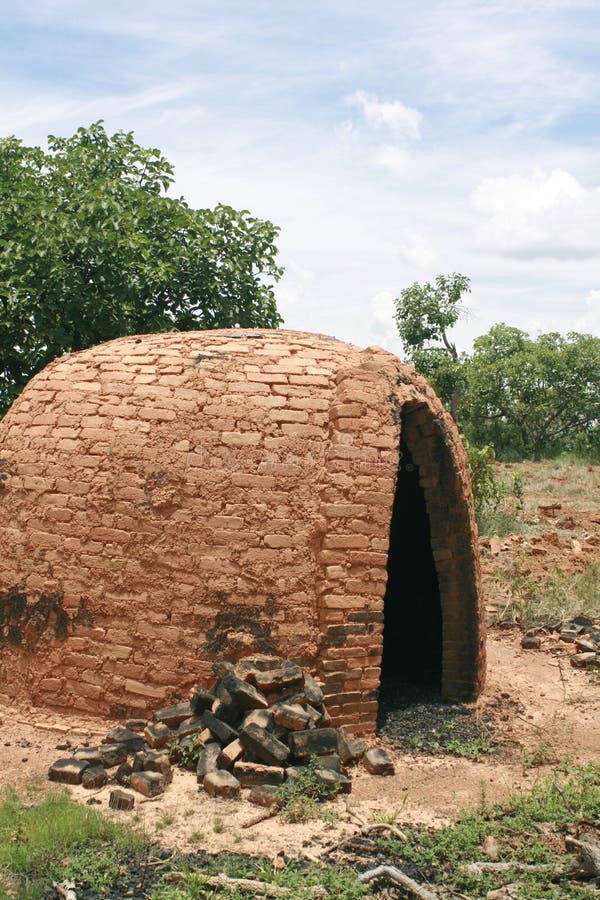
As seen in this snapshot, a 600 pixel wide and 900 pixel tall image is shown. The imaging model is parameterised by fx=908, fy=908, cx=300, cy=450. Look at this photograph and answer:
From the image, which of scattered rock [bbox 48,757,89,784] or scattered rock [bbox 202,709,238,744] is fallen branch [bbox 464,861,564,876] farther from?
scattered rock [bbox 48,757,89,784]

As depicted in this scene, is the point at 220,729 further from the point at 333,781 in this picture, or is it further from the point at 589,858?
the point at 589,858

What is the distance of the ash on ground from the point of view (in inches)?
237

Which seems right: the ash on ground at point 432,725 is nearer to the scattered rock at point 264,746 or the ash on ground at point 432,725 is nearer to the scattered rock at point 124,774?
the scattered rock at point 264,746

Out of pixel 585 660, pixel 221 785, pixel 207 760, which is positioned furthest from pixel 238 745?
pixel 585 660

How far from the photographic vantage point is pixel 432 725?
21.0ft

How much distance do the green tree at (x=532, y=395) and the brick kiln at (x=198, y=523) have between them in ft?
58.0

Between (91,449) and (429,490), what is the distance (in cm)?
249

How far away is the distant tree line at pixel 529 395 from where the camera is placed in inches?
936

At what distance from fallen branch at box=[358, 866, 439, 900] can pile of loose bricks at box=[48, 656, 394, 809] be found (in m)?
0.88

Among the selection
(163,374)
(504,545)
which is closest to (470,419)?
(504,545)

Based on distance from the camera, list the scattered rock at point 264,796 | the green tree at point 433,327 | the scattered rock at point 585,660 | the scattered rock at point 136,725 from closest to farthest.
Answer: the scattered rock at point 264,796, the scattered rock at point 136,725, the scattered rock at point 585,660, the green tree at point 433,327

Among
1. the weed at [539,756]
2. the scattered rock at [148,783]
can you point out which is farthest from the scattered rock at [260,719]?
the weed at [539,756]

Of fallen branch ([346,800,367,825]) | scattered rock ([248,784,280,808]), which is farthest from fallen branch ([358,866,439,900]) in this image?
scattered rock ([248,784,280,808])

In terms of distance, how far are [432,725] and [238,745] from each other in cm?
188
